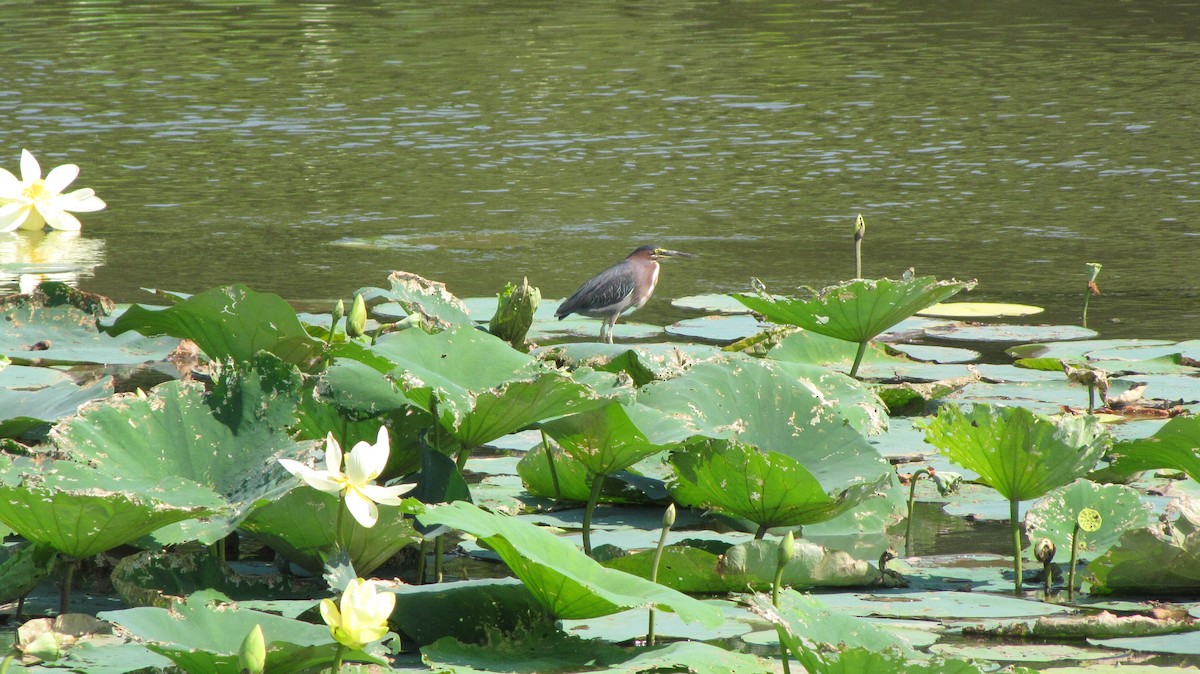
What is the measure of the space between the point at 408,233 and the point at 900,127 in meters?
4.18

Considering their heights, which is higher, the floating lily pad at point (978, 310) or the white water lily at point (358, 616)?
the white water lily at point (358, 616)

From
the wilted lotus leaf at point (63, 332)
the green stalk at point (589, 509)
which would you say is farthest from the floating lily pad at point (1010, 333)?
the wilted lotus leaf at point (63, 332)

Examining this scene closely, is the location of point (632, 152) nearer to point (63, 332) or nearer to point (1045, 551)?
point (63, 332)

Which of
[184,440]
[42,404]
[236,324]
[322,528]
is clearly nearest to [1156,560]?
[322,528]

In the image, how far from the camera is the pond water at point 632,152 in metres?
6.31

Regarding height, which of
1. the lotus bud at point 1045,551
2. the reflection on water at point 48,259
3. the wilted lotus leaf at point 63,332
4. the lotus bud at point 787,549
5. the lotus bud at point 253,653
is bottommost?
the reflection on water at point 48,259

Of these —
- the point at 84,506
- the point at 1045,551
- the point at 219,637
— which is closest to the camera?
the point at 219,637

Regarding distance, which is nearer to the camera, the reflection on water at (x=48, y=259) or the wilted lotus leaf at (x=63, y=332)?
the wilted lotus leaf at (x=63, y=332)

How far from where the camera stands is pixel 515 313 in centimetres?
354

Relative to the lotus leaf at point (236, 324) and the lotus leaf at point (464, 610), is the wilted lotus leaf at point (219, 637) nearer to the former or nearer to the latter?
the lotus leaf at point (464, 610)

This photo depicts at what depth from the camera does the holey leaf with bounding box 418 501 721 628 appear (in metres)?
1.80

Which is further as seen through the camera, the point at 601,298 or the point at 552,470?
the point at 601,298

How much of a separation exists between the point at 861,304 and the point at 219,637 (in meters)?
1.80

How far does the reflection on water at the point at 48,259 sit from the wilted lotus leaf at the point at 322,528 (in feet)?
11.1
